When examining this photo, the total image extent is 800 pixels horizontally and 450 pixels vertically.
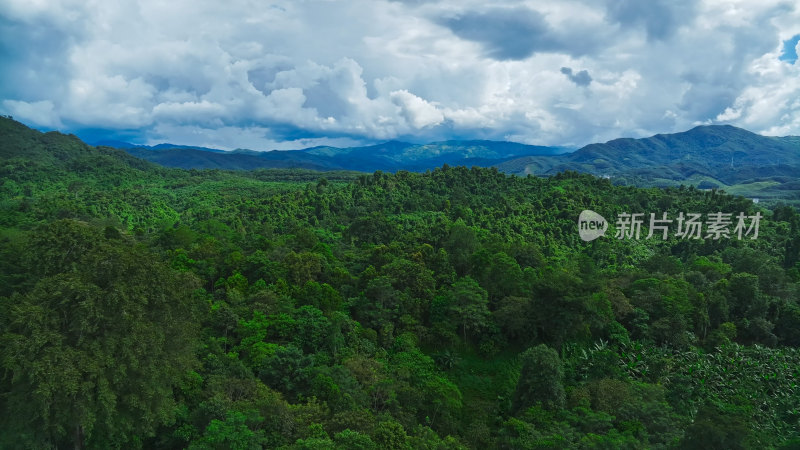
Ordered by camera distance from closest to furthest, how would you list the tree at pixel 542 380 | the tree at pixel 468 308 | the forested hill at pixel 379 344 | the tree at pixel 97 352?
1. the tree at pixel 97 352
2. the forested hill at pixel 379 344
3. the tree at pixel 542 380
4. the tree at pixel 468 308

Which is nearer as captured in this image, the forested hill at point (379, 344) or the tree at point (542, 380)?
the forested hill at point (379, 344)

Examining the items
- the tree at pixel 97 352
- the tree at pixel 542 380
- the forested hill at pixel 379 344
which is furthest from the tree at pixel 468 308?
the tree at pixel 97 352

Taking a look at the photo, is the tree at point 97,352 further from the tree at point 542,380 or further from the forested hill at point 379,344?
the tree at point 542,380

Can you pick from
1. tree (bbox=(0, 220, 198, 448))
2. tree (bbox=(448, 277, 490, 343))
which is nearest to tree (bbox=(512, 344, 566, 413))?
tree (bbox=(448, 277, 490, 343))

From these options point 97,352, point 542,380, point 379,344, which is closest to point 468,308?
point 379,344

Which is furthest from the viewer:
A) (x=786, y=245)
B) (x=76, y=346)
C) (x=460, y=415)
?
(x=786, y=245)

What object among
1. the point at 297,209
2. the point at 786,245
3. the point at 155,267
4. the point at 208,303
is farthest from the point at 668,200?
the point at 155,267

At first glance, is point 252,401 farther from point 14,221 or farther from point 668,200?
point 668,200

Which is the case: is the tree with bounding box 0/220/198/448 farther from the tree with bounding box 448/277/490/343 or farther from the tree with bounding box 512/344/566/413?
the tree with bounding box 448/277/490/343
